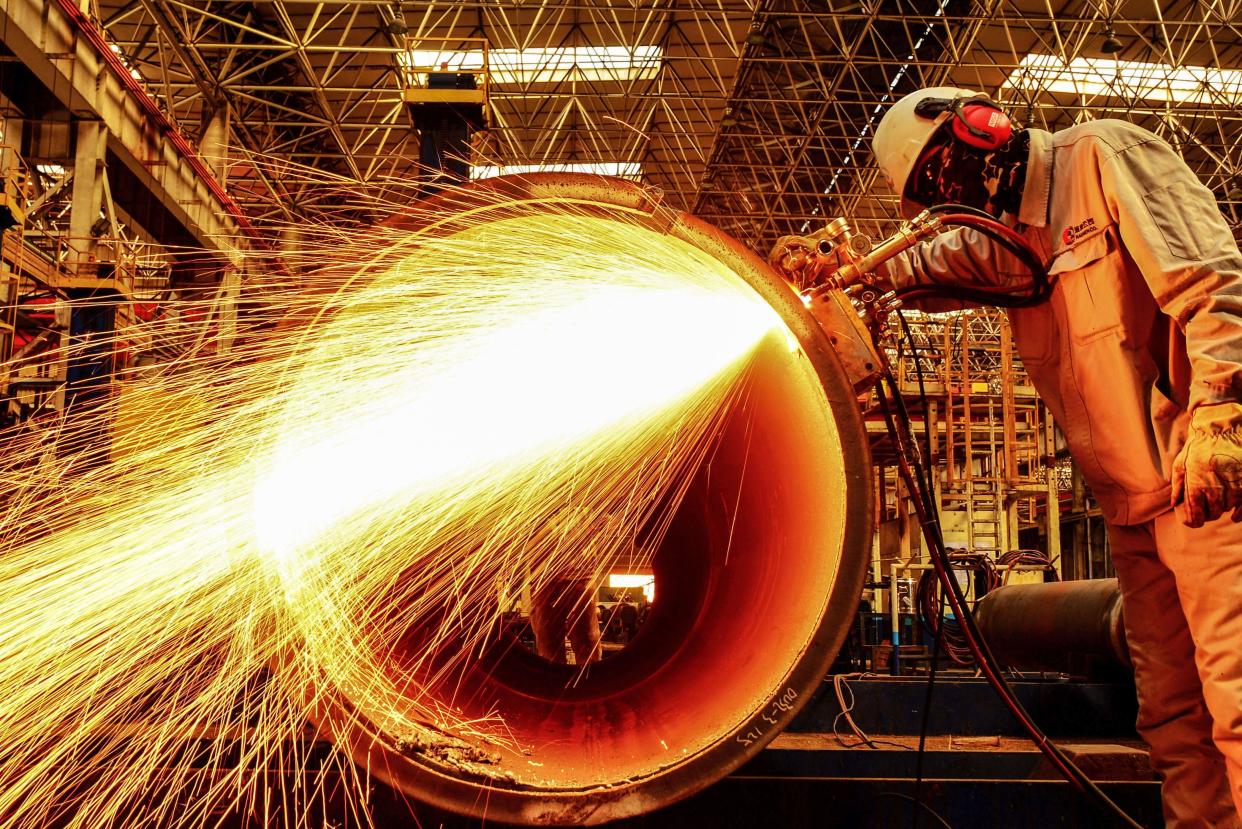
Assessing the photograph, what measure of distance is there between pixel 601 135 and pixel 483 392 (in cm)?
1275

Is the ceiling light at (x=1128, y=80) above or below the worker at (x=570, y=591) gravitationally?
above

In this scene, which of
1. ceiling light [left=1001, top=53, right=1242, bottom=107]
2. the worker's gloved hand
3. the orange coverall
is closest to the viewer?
the worker's gloved hand

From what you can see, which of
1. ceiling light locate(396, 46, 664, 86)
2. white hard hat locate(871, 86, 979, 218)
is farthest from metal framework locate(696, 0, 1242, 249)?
white hard hat locate(871, 86, 979, 218)

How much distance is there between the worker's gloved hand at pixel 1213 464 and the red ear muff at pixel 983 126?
0.80 m

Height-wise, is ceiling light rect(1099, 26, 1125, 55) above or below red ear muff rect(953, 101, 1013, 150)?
above

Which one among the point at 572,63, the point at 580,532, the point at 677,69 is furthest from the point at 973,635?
the point at 677,69

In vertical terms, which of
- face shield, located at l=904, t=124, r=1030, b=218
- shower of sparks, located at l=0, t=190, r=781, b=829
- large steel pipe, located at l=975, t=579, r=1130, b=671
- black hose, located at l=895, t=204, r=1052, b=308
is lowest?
large steel pipe, located at l=975, t=579, r=1130, b=671

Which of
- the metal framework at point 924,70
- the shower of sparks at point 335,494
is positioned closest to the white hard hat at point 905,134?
the shower of sparks at point 335,494

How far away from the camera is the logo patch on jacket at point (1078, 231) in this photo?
6.75 ft

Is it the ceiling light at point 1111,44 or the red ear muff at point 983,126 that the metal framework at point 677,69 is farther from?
the red ear muff at point 983,126

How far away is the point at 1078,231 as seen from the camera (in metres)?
2.09

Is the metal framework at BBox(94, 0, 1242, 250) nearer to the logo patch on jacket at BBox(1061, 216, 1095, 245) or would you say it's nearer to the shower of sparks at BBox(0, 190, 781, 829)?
the shower of sparks at BBox(0, 190, 781, 829)

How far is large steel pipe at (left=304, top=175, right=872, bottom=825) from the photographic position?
5.54 feet

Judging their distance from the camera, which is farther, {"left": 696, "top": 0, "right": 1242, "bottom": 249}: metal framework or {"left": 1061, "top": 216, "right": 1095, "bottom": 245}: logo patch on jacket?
{"left": 696, "top": 0, "right": 1242, "bottom": 249}: metal framework
